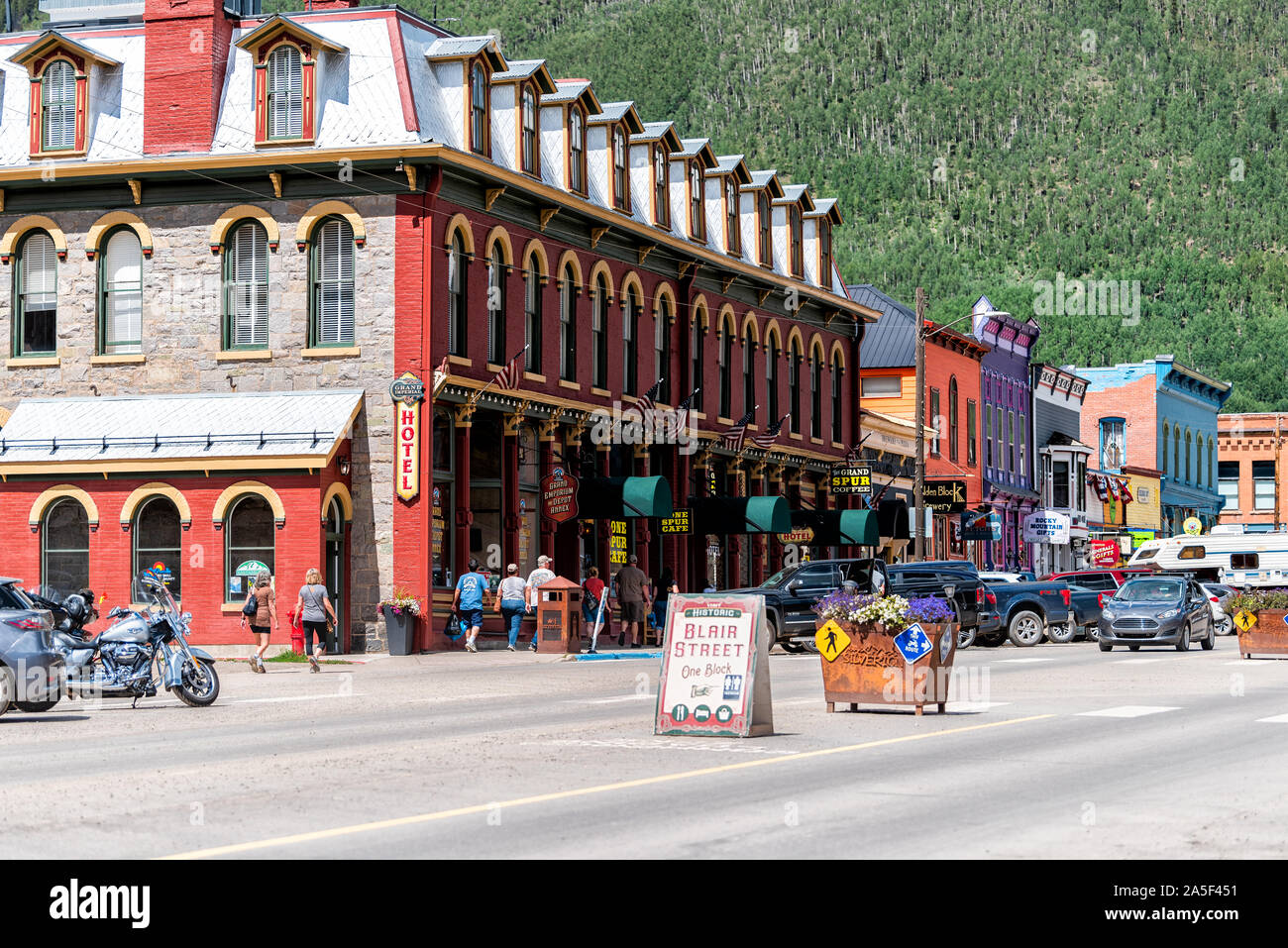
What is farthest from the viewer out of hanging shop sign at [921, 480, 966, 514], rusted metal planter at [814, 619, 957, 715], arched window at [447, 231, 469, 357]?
hanging shop sign at [921, 480, 966, 514]

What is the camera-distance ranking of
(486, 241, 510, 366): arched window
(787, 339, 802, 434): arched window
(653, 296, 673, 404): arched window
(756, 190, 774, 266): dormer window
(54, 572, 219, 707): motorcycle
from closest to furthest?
(54, 572, 219, 707): motorcycle < (486, 241, 510, 366): arched window < (653, 296, 673, 404): arched window < (756, 190, 774, 266): dormer window < (787, 339, 802, 434): arched window

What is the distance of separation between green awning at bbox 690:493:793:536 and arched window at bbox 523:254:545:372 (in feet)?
24.8

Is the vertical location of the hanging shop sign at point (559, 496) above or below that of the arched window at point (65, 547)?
above

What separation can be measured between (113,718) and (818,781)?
977 centimetres

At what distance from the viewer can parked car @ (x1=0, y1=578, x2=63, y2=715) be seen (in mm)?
20109

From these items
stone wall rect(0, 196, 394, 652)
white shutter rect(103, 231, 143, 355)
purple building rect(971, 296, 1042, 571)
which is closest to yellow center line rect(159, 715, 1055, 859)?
stone wall rect(0, 196, 394, 652)

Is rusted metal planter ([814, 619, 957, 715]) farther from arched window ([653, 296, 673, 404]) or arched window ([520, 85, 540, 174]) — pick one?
arched window ([653, 296, 673, 404])

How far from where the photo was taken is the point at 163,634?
71.6ft

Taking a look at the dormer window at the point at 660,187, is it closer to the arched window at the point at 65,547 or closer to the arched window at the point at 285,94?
the arched window at the point at 285,94

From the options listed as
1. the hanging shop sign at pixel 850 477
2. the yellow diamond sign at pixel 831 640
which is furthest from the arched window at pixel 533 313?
the yellow diamond sign at pixel 831 640

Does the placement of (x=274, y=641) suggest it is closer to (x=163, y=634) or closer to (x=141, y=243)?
(x=141, y=243)

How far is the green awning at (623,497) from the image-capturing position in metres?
40.2

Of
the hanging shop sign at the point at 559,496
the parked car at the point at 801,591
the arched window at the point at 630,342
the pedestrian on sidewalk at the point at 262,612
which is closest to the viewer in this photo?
the pedestrian on sidewalk at the point at 262,612

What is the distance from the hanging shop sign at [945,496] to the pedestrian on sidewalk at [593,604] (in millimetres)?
17136
